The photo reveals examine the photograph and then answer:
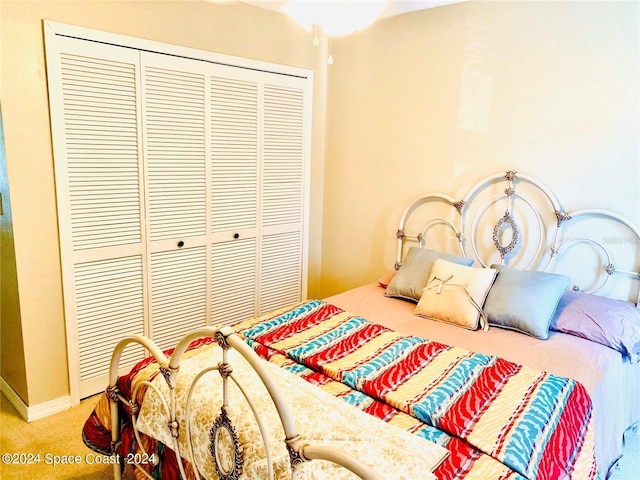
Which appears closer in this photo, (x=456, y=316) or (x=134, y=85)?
(x=456, y=316)

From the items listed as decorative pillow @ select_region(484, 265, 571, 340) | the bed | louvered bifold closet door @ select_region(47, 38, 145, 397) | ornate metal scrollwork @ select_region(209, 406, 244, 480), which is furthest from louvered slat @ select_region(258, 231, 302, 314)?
ornate metal scrollwork @ select_region(209, 406, 244, 480)

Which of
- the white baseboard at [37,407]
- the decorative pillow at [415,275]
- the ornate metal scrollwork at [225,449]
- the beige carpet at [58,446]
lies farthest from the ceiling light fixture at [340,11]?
the white baseboard at [37,407]

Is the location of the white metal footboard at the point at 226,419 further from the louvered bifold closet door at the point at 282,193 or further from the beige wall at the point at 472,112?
the beige wall at the point at 472,112

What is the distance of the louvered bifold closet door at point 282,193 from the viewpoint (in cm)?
337

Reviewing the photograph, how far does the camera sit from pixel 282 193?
3523 mm

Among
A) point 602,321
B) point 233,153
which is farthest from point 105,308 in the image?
point 602,321

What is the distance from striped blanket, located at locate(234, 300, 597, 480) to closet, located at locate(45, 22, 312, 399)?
931 mm

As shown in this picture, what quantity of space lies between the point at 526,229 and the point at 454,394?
146cm

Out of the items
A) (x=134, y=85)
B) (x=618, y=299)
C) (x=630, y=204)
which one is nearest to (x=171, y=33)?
(x=134, y=85)

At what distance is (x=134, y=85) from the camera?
2.62 metres

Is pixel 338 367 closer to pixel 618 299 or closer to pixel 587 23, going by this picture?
pixel 618 299

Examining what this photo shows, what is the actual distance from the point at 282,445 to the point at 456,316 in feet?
4.64

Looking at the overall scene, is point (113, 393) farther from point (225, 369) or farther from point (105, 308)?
point (105, 308)

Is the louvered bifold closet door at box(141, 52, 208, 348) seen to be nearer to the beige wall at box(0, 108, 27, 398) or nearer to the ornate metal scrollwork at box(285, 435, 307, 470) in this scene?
the beige wall at box(0, 108, 27, 398)
